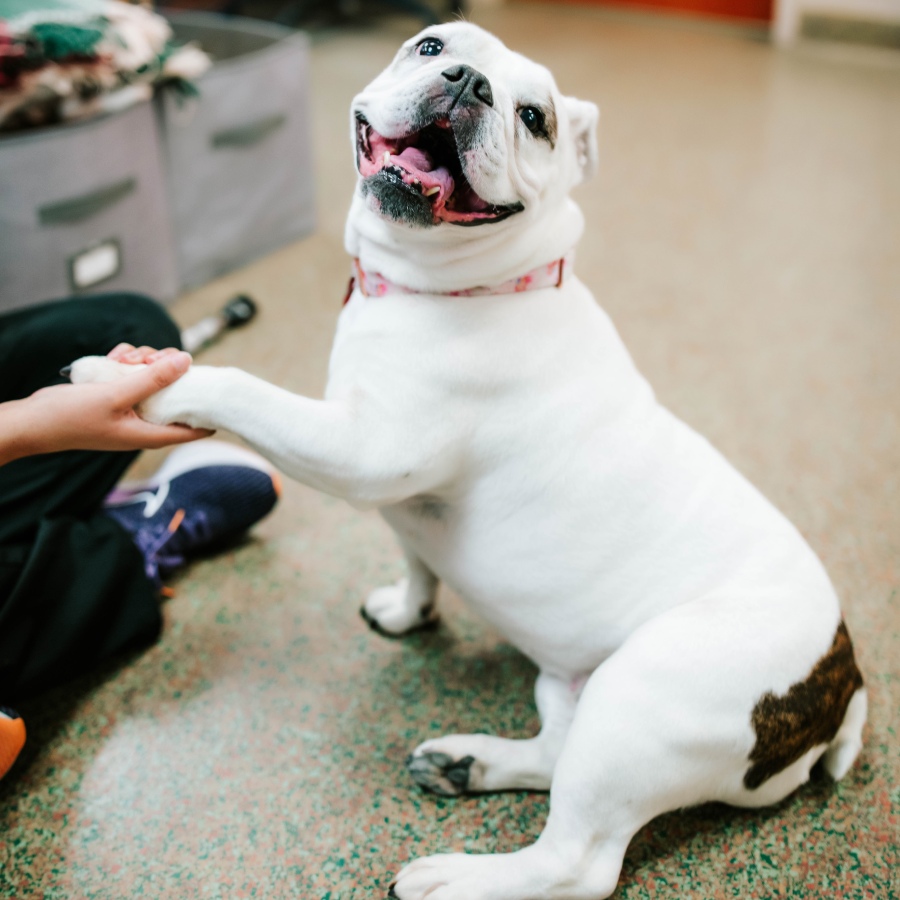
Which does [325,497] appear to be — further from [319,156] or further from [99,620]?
[319,156]

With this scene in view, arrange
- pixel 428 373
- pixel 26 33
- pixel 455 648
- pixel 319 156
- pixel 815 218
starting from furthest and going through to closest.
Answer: pixel 319 156, pixel 815 218, pixel 26 33, pixel 455 648, pixel 428 373

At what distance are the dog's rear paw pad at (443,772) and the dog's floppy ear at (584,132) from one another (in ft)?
2.31

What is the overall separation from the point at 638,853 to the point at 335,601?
1.86 feet

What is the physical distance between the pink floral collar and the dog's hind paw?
0.46 metres

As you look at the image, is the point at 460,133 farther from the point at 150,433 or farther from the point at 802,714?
the point at 802,714

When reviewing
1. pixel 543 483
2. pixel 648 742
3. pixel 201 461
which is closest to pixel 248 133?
pixel 201 461

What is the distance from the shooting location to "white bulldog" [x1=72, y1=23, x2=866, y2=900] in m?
0.92

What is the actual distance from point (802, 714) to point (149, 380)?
745mm

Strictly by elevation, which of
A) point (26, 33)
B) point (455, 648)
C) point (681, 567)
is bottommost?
point (455, 648)

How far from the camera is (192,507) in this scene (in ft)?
4.61

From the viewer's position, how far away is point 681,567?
39.7 inches

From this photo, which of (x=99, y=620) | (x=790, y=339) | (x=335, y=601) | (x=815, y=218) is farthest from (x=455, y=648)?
(x=815, y=218)

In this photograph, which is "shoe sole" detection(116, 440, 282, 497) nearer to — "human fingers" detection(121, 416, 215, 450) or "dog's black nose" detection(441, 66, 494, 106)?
"human fingers" detection(121, 416, 215, 450)

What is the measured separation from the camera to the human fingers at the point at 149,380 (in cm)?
93
